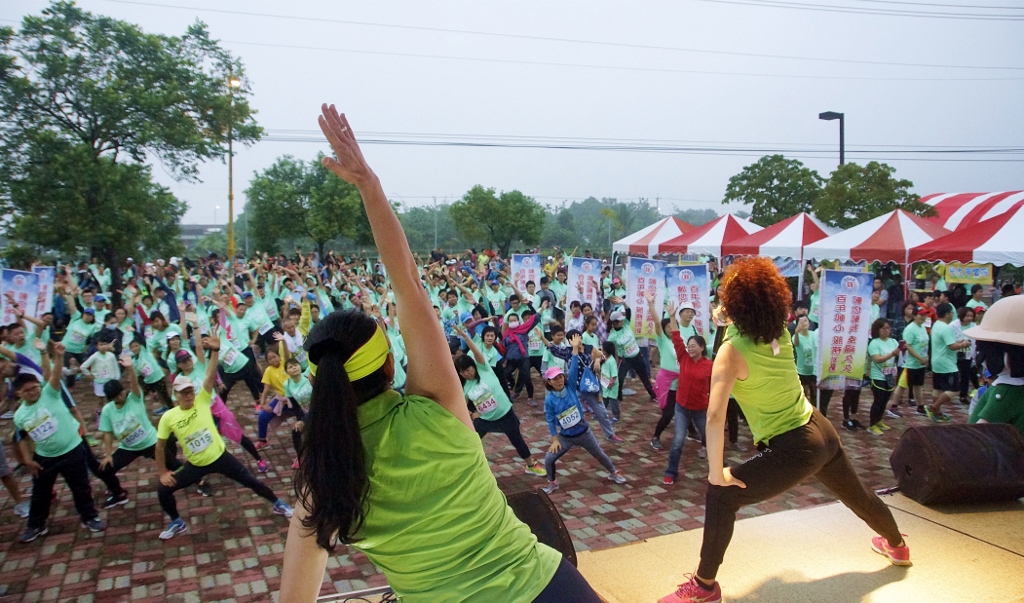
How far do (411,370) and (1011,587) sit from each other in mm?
3429

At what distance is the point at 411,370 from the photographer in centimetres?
157

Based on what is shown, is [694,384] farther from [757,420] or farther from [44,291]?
[44,291]

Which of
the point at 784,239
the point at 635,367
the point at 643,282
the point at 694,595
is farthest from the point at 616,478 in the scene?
the point at 784,239

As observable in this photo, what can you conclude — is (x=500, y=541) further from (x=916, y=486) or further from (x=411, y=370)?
(x=916, y=486)

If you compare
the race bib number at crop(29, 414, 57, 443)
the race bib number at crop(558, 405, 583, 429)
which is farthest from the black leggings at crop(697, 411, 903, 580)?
the race bib number at crop(29, 414, 57, 443)

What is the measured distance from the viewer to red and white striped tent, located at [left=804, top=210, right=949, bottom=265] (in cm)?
1380

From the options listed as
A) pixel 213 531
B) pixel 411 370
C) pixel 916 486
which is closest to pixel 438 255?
pixel 213 531

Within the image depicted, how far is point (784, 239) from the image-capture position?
55.4ft

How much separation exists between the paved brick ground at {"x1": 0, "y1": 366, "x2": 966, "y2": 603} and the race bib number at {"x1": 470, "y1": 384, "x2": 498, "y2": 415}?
0.77 metres

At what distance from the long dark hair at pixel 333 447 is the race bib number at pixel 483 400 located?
5289 millimetres

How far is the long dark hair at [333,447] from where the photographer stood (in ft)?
4.53

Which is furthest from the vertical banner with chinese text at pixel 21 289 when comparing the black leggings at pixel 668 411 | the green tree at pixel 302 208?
the green tree at pixel 302 208

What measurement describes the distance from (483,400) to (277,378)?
2.58 meters

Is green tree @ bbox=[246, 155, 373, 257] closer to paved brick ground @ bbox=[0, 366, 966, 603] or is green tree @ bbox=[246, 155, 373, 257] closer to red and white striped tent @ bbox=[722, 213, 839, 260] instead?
red and white striped tent @ bbox=[722, 213, 839, 260]
